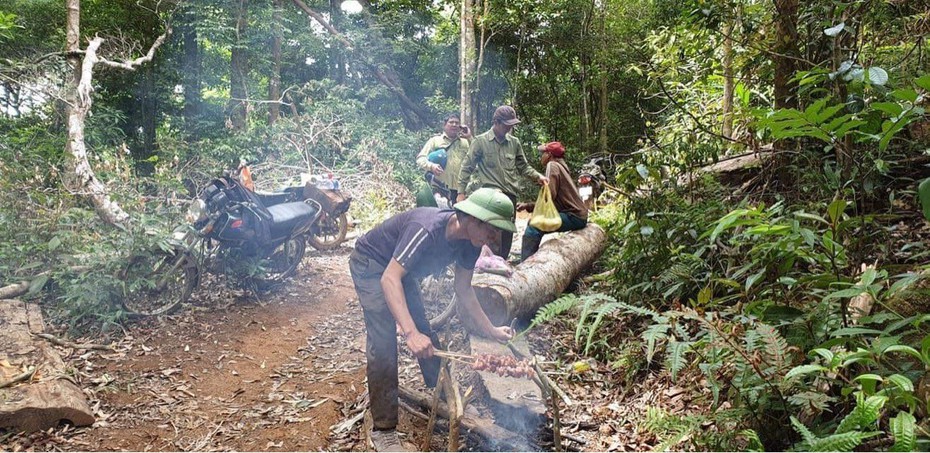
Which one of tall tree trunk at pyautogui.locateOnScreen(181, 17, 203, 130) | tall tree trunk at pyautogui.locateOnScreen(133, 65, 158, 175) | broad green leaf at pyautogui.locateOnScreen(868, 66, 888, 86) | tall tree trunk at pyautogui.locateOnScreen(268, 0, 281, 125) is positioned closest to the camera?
broad green leaf at pyautogui.locateOnScreen(868, 66, 888, 86)

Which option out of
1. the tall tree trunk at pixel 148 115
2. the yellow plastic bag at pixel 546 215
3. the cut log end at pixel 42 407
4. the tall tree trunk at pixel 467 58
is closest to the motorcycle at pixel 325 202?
the yellow plastic bag at pixel 546 215

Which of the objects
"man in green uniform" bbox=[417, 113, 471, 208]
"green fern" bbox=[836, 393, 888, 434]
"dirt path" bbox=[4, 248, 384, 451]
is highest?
Result: "man in green uniform" bbox=[417, 113, 471, 208]

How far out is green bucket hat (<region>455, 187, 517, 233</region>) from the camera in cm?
269

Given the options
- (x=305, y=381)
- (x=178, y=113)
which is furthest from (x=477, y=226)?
(x=178, y=113)

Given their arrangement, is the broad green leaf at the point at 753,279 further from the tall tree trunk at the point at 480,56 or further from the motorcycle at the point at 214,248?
the tall tree trunk at the point at 480,56

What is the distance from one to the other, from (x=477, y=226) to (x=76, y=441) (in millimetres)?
2800

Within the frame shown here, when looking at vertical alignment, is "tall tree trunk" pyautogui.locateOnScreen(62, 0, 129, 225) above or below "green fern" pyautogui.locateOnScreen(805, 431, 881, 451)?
above

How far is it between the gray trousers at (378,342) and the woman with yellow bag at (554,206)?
2.50 m

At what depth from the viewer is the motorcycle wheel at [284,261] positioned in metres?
6.15

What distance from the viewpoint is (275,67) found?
13336 mm

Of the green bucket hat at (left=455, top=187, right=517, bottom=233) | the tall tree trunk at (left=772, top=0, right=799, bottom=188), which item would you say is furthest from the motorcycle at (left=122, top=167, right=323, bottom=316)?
the tall tree trunk at (left=772, top=0, right=799, bottom=188)

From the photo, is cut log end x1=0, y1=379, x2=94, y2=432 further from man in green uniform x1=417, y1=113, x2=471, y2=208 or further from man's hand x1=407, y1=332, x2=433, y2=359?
man in green uniform x1=417, y1=113, x2=471, y2=208

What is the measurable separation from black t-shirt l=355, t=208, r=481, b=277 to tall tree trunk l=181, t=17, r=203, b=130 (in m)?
11.8

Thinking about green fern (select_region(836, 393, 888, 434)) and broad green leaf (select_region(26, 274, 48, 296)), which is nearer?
green fern (select_region(836, 393, 888, 434))
